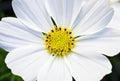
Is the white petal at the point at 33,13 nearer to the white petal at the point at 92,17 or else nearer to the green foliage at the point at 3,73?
the white petal at the point at 92,17

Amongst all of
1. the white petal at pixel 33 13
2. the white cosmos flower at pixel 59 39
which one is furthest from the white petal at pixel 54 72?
the white petal at pixel 33 13

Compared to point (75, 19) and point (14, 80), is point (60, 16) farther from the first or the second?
point (14, 80)

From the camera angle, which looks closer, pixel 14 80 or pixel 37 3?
pixel 37 3

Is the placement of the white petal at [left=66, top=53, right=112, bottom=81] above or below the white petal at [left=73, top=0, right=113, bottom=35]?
below

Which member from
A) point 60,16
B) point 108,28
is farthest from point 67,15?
point 108,28

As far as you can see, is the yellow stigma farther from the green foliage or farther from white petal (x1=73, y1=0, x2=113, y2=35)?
the green foliage

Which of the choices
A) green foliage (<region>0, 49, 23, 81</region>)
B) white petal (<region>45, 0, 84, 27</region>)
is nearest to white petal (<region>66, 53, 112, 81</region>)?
white petal (<region>45, 0, 84, 27</region>)
